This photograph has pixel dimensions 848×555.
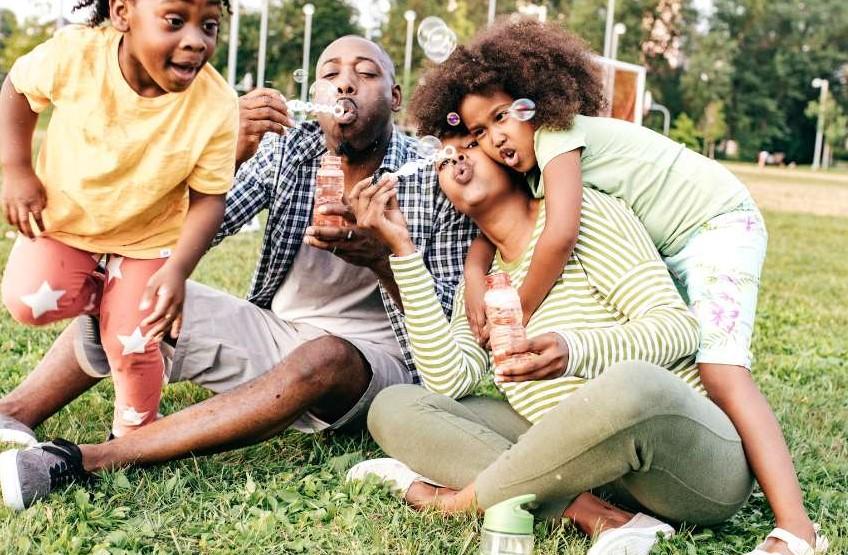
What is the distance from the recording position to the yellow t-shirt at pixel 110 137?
263 centimetres

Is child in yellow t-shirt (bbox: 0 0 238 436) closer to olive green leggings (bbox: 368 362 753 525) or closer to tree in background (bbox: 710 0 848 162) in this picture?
olive green leggings (bbox: 368 362 753 525)

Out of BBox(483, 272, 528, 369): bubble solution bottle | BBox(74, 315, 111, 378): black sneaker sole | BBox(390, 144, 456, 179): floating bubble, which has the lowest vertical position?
BBox(74, 315, 111, 378): black sneaker sole

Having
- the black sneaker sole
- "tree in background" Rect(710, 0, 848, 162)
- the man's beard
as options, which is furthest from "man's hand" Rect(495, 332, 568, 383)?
"tree in background" Rect(710, 0, 848, 162)

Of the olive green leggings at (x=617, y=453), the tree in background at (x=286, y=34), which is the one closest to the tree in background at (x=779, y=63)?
the tree in background at (x=286, y=34)

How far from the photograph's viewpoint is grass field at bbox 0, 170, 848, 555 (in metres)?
2.23

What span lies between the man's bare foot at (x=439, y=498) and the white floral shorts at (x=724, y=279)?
69 centimetres

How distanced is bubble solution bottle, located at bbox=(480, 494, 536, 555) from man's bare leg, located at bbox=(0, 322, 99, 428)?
62.2 inches

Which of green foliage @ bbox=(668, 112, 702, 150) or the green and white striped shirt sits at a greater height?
the green and white striped shirt

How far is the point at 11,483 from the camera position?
2.32 meters

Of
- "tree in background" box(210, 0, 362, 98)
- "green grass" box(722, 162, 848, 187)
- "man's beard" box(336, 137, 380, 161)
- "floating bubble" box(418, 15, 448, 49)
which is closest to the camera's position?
"man's beard" box(336, 137, 380, 161)

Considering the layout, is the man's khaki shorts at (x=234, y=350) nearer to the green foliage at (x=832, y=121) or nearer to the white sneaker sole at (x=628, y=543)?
the white sneaker sole at (x=628, y=543)

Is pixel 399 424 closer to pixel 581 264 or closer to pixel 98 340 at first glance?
pixel 581 264

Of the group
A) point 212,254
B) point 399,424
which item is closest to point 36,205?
point 399,424

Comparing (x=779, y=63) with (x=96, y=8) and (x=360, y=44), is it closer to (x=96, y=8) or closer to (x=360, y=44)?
(x=360, y=44)
